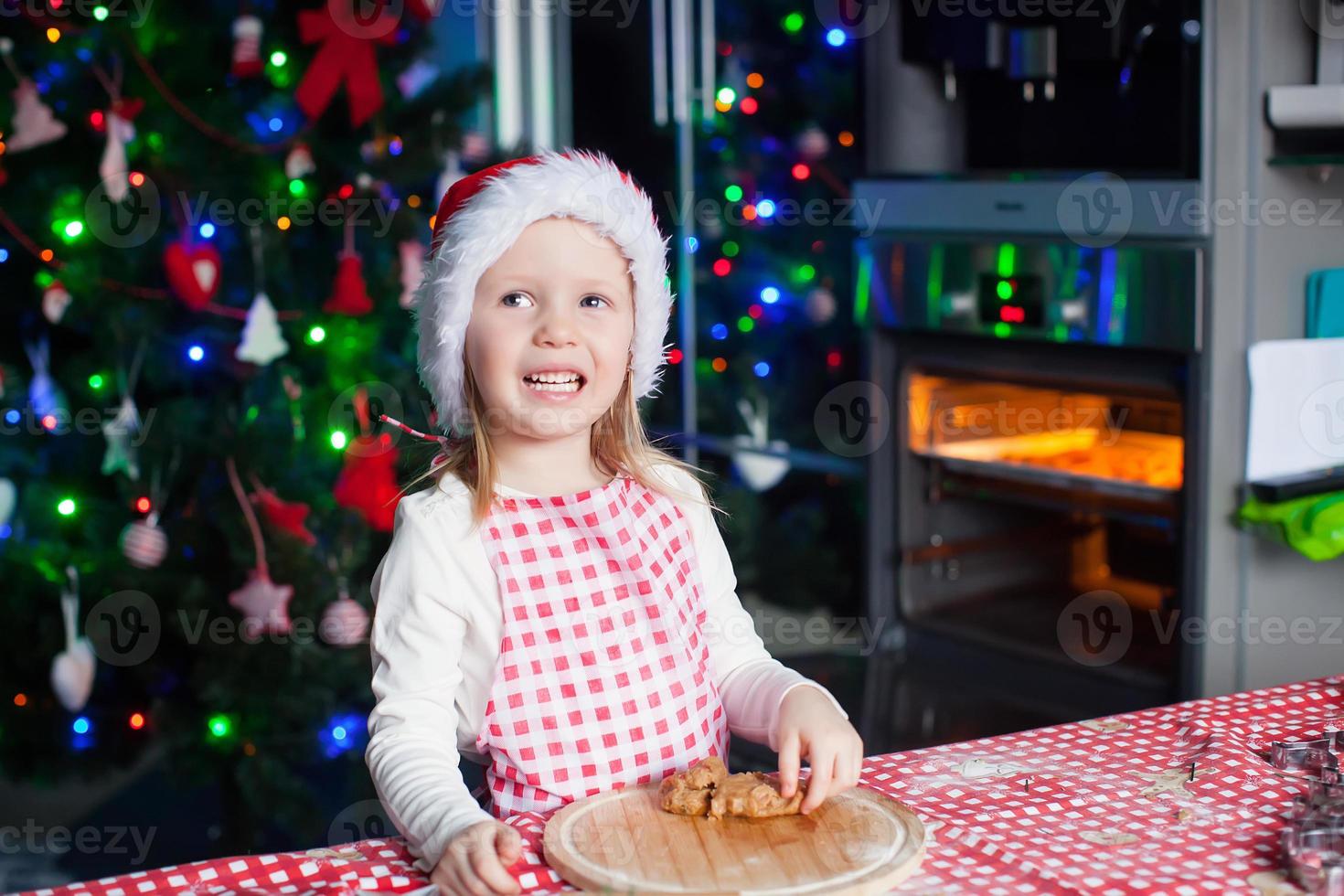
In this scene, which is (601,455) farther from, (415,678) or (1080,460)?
(1080,460)

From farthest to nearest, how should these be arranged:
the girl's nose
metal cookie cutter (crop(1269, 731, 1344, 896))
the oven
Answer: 1. the oven
2. the girl's nose
3. metal cookie cutter (crop(1269, 731, 1344, 896))

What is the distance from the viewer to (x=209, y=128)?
2.37 meters

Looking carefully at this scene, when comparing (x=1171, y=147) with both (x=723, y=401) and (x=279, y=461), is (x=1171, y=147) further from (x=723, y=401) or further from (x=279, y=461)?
(x=279, y=461)

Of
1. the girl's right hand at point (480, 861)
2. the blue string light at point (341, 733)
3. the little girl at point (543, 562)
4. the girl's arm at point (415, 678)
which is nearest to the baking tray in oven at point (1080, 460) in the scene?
the blue string light at point (341, 733)

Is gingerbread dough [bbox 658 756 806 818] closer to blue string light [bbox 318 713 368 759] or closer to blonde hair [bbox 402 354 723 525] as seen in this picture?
blonde hair [bbox 402 354 723 525]

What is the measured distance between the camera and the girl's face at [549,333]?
1.10 metres

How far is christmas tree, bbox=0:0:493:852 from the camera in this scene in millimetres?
2342

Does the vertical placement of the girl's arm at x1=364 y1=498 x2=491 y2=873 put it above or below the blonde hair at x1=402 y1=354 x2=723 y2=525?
A: below

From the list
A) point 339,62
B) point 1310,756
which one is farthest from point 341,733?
point 1310,756

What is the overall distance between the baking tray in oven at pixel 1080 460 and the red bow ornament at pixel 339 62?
119 centimetres

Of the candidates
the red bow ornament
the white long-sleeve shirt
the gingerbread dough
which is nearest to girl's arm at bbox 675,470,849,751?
the white long-sleeve shirt

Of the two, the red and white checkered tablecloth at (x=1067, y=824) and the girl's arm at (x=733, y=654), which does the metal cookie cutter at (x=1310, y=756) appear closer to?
the red and white checkered tablecloth at (x=1067, y=824)

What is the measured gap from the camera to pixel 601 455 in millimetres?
1241

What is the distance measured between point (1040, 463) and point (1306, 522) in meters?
0.52
